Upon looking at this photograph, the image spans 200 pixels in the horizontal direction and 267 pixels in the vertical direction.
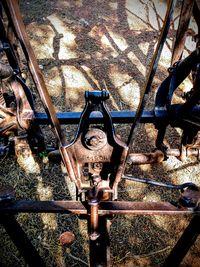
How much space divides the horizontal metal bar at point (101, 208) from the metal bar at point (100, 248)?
14 cm

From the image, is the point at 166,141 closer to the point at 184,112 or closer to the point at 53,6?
the point at 184,112

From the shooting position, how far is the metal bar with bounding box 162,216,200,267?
129 cm

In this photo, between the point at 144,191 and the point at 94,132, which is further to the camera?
the point at 144,191

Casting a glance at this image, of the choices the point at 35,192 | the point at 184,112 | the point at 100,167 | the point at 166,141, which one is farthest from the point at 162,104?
the point at 35,192

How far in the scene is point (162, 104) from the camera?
72.6 inches

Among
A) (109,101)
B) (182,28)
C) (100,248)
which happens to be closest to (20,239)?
(100,248)

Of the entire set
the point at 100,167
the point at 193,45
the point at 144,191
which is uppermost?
the point at 100,167

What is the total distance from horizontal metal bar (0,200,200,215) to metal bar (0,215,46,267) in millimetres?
88

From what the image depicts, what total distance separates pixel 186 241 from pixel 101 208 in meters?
0.54

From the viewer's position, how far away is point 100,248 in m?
1.38

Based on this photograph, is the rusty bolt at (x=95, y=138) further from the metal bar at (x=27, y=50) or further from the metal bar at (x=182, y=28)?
the metal bar at (x=182, y=28)

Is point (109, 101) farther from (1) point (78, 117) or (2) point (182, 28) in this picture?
(1) point (78, 117)

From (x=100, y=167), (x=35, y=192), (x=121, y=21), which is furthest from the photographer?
(x=121, y=21)

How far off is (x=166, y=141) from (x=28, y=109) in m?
1.79
